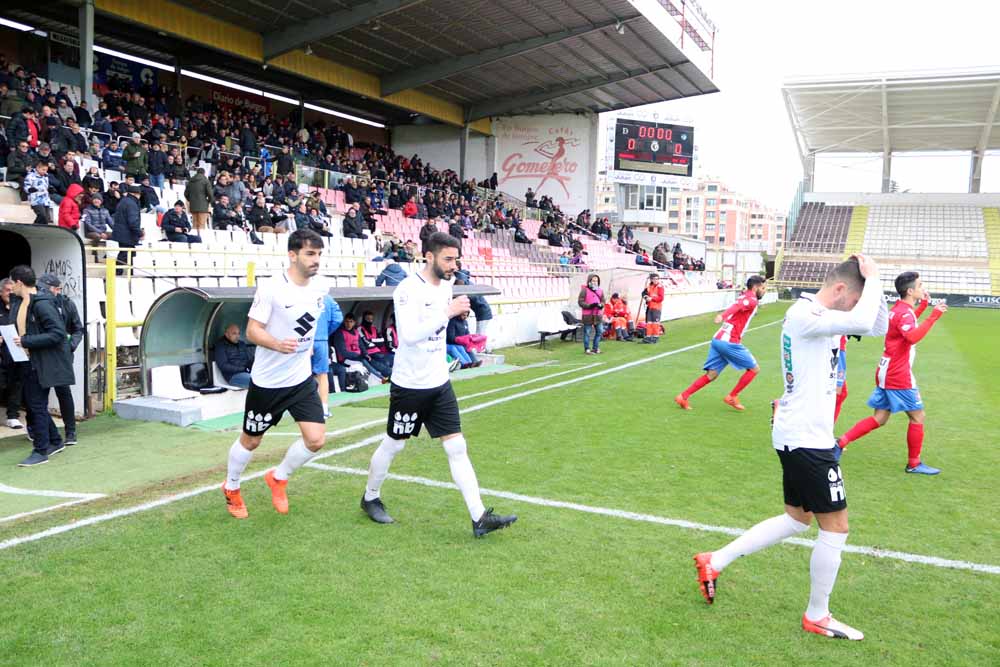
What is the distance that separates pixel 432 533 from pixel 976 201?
67005 millimetres

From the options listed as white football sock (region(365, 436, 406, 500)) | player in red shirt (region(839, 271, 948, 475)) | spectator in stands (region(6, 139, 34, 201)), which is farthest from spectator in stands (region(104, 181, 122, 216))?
player in red shirt (region(839, 271, 948, 475))

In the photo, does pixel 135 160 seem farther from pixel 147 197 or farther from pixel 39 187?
pixel 39 187

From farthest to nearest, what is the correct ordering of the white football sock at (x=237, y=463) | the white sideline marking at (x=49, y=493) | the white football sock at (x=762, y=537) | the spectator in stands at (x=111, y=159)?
the spectator in stands at (x=111, y=159), the white sideline marking at (x=49, y=493), the white football sock at (x=237, y=463), the white football sock at (x=762, y=537)

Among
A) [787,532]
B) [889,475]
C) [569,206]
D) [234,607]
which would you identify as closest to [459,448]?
[234,607]

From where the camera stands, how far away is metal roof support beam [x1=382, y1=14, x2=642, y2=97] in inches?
1112

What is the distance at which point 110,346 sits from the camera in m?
9.15

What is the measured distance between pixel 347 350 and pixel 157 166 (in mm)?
7632

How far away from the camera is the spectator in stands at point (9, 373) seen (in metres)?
7.53

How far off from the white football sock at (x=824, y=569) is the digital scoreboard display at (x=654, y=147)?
43.4m

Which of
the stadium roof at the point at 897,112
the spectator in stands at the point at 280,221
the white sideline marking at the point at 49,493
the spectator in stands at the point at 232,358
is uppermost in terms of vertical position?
the stadium roof at the point at 897,112

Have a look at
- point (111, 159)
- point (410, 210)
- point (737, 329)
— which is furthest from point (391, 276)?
point (410, 210)

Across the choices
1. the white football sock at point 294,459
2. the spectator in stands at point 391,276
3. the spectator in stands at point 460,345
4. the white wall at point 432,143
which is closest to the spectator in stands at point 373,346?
the spectator in stands at point 391,276

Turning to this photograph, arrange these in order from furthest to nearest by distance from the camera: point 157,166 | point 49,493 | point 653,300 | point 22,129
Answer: point 653,300
point 157,166
point 22,129
point 49,493

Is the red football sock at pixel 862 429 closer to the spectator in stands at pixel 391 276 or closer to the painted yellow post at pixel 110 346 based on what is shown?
the spectator in stands at pixel 391 276
